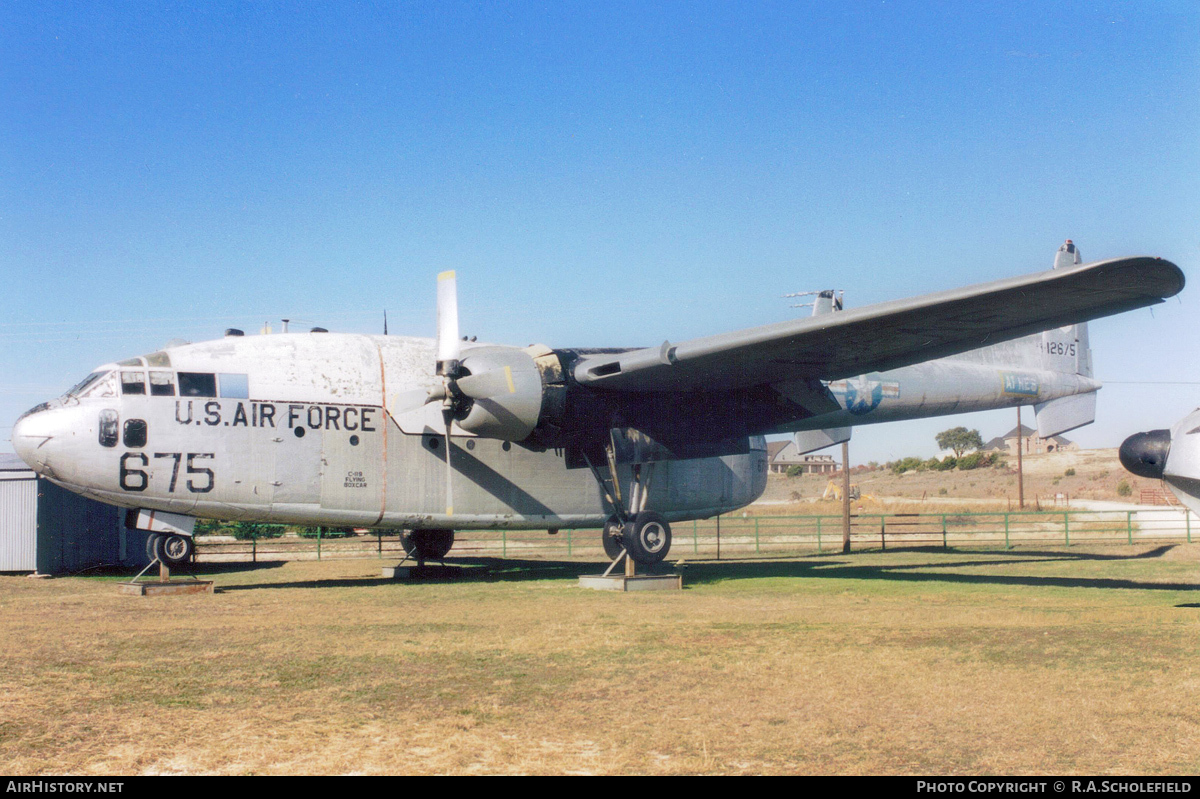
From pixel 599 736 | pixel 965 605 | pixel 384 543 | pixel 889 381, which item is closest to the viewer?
pixel 599 736

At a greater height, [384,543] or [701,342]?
[701,342]

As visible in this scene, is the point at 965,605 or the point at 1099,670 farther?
the point at 965,605

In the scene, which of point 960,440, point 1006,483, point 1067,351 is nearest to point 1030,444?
point 960,440

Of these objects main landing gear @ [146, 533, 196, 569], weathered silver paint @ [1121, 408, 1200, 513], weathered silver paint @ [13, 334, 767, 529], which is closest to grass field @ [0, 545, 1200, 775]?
main landing gear @ [146, 533, 196, 569]

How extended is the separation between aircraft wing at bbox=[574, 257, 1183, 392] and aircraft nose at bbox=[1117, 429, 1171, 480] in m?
4.19

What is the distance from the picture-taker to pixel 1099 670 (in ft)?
27.2

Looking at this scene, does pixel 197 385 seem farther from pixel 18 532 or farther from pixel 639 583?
pixel 18 532

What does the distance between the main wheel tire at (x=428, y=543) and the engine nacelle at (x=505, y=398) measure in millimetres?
5096

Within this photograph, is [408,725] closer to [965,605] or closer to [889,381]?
[965,605]

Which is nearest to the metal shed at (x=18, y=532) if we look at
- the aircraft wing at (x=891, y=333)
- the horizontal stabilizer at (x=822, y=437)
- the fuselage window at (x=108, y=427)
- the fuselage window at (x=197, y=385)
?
the fuselage window at (x=108, y=427)

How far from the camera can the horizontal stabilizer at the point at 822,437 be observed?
2316 cm

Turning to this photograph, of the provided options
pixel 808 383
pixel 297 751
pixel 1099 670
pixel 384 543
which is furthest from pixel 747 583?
pixel 384 543

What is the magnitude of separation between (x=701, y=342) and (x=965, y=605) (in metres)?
5.53

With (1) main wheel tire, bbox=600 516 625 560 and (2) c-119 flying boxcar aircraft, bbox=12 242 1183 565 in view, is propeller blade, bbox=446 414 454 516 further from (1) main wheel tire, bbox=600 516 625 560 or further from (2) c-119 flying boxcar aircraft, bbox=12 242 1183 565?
(1) main wheel tire, bbox=600 516 625 560
